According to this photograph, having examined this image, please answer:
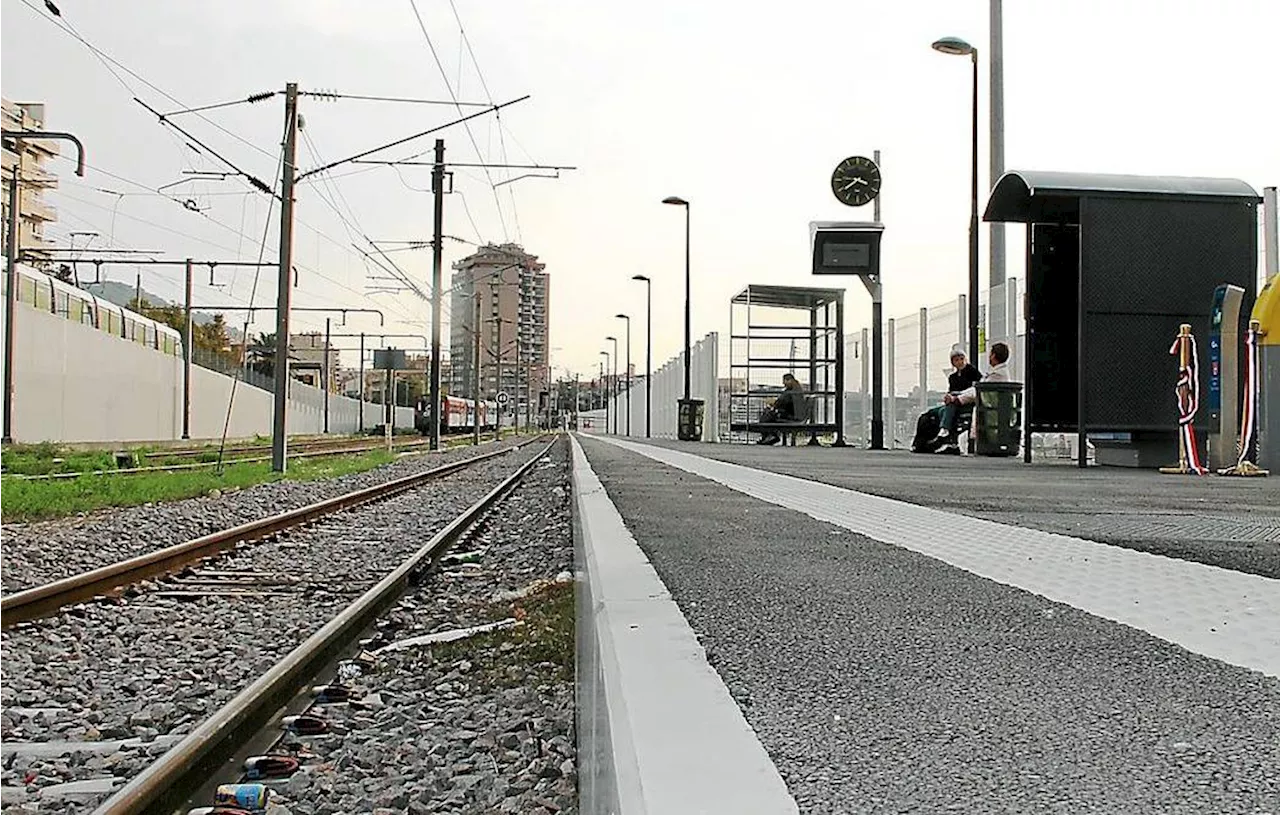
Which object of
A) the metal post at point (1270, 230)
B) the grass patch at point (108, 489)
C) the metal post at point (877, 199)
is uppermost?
the metal post at point (877, 199)

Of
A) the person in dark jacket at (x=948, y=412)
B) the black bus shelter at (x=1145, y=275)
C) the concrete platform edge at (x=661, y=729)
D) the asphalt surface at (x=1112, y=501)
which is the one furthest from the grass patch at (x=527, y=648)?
the person in dark jacket at (x=948, y=412)

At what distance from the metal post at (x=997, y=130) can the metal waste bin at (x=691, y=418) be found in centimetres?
2259

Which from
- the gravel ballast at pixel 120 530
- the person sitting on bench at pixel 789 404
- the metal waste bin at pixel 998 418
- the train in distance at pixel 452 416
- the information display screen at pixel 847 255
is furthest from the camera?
the train in distance at pixel 452 416

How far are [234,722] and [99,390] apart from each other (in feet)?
148

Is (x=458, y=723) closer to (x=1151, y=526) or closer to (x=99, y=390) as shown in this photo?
(x=1151, y=526)

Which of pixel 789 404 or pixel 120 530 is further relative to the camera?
pixel 789 404

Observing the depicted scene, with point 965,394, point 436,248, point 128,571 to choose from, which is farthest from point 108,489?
point 436,248

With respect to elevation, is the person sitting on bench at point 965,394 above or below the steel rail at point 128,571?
above

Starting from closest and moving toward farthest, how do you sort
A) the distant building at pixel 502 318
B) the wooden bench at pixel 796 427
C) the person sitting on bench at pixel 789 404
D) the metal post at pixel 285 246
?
the metal post at pixel 285 246 → the wooden bench at pixel 796 427 → the person sitting on bench at pixel 789 404 → the distant building at pixel 502 318

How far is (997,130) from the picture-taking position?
2053 centimetres

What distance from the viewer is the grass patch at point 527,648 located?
582cm

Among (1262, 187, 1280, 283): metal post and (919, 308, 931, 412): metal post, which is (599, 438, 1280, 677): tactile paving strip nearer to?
(1262, 187, 1280, 283): metal post

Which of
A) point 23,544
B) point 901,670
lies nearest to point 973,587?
point 901,670

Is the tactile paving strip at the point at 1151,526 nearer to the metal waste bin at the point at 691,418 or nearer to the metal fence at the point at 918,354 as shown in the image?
the metal fence at the point at 918,354
